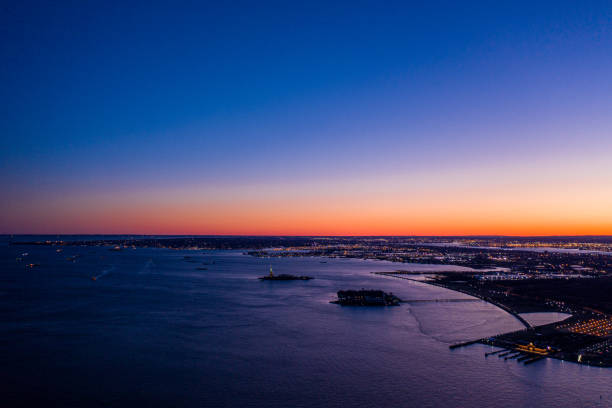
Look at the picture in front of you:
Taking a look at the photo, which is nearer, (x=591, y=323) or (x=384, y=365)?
(x=384, y=365)

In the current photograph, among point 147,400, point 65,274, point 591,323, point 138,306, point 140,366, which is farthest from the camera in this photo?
point 65,274

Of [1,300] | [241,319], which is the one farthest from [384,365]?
[1,300]

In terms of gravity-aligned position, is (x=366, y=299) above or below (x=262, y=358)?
above

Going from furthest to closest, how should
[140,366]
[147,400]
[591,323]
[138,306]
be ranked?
[138,306], [591,323], [140,366], [147,400]

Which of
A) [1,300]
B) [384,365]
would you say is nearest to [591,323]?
[384,365]

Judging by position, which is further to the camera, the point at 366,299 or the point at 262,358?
the point at 366,299

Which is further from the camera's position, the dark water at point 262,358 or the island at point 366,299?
the island at point 366,299

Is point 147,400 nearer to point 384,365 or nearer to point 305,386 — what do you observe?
point 305,386

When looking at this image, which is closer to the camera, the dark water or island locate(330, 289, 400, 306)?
the dark water
